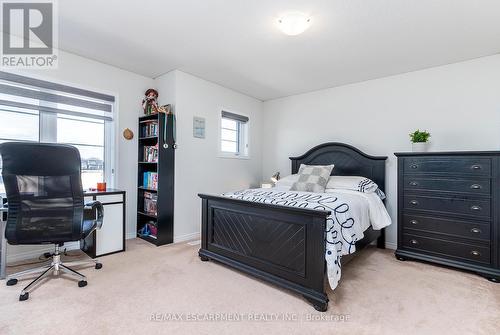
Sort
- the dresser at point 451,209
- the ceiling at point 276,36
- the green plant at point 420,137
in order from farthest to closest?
1. the green plant at point 420,137
2. the dresser at point 451,209
3. the ceiling at point 276,36

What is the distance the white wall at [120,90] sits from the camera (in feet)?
9.87

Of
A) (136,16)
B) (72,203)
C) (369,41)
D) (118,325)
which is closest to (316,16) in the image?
(369,41)

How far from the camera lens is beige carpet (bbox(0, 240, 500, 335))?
163 cm

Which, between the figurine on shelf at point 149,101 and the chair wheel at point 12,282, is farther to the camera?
the figurine on shelf at point 149,101

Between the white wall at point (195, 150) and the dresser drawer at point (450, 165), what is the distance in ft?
8.64

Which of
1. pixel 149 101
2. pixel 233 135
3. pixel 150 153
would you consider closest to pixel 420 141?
pixel 233 135

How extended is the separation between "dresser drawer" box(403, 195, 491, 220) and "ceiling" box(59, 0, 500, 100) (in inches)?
64.8

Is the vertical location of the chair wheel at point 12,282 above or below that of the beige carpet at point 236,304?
above

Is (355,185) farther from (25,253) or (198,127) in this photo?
(25,253)

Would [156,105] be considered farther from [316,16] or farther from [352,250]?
[352,250]

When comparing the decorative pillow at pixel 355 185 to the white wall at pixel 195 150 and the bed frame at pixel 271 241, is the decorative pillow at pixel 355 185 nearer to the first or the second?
the bed frame at pixel 271 241

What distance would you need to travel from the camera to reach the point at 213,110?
3994mm

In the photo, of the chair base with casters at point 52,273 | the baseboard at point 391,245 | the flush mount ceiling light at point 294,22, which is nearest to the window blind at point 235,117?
the flush mount ceiling light at point 294,22

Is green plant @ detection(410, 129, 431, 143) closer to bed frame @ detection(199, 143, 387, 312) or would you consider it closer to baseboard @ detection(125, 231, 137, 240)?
bed frame @ detection(199, 143, 387, 312)
